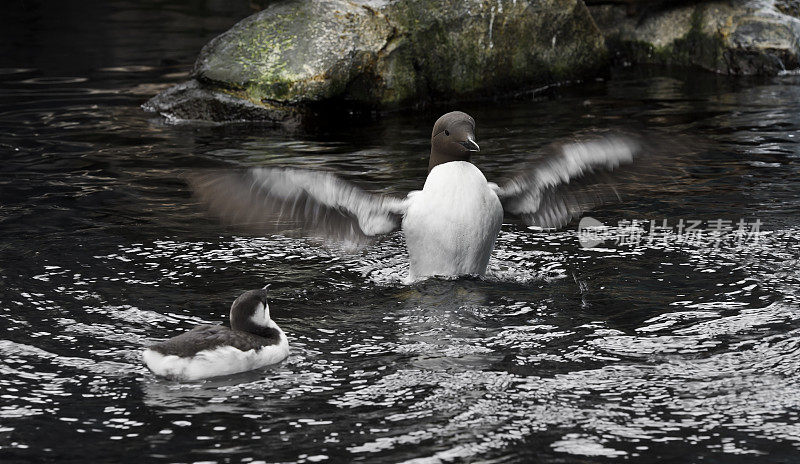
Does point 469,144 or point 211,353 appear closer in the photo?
point 211,353

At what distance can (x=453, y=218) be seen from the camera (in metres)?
6.34

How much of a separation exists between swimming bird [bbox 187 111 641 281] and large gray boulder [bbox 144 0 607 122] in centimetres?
531

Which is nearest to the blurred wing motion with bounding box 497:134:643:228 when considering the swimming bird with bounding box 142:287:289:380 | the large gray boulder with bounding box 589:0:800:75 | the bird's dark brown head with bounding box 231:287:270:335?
the bird's dark brown head with bounding box 231:287:270:335

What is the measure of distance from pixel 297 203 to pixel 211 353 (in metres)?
1.72

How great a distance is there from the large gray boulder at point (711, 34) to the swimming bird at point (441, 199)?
8.21 metres

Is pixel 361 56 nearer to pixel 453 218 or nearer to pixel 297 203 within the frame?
pixel 297 203

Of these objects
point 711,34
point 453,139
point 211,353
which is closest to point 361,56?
point 711,34

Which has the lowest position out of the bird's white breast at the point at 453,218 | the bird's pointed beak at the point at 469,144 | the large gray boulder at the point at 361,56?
the bird's white breast at the point at 453,218

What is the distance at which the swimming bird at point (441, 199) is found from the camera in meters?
6.26

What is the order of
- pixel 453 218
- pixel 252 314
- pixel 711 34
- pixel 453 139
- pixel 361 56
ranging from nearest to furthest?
1. pixel 252 314
2. pixel 453 218
3. pixel 453 139
4. pixel 361 56
5. pixel 711 34

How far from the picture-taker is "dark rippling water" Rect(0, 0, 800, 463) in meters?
4.34

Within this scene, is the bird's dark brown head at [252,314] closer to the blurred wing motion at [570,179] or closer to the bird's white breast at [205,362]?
the bird's white breast at [205,362]

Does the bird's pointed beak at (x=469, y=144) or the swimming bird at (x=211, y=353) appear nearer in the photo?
the swimming bird at (x=211, y=353)

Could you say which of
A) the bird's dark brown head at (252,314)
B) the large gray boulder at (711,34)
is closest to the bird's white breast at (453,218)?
the bird's dark brown head at (252,314)
